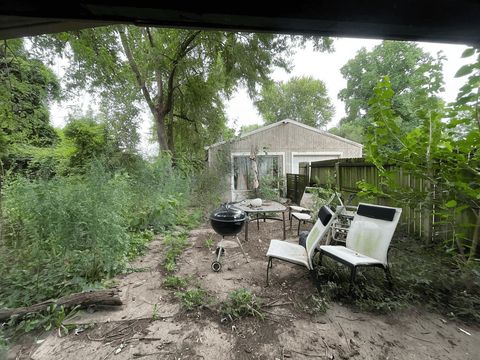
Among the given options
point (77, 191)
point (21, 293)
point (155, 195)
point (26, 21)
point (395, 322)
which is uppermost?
point (26, 21)

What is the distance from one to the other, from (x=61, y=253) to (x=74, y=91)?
23.1ft

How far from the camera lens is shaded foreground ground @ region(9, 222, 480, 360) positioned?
5.71 feet

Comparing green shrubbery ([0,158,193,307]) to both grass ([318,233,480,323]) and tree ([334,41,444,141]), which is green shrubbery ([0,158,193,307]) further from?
tree ([334,41,444,141])

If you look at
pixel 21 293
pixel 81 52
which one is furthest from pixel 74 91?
pixel 21 293

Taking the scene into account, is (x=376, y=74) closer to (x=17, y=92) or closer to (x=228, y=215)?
(x=228, y=215)

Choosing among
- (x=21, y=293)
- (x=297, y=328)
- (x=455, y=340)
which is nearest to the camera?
(x=455, y=340)

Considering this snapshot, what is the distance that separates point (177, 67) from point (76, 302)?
792 cm

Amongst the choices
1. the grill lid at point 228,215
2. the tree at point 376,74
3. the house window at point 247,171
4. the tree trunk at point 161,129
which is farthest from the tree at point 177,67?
the tree at point 376,74

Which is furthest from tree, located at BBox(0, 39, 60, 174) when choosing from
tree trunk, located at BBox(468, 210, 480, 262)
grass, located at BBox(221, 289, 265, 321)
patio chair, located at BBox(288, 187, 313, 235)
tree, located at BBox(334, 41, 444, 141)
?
tree, located at BBox(334, 41, 444, 141)

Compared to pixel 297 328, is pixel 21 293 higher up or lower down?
higher up

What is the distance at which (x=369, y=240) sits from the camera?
2.61 meters

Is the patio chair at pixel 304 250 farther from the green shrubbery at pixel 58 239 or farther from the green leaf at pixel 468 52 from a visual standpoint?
the green shrubbery at pixel 58 239

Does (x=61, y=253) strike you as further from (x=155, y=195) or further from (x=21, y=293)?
(x=155, y=195)

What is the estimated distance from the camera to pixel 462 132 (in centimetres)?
215
